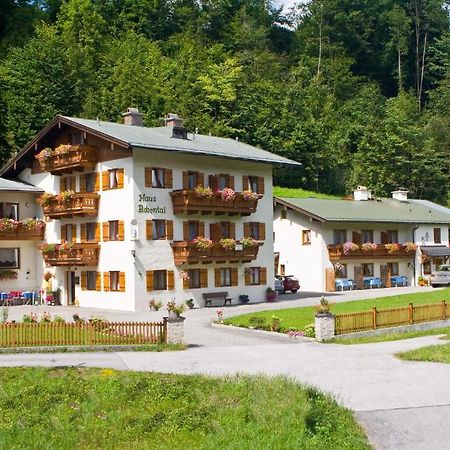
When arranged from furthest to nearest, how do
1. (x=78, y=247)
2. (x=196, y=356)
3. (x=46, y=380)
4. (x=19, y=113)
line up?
(x=19, y=113) → (x=78, y=247) → (x=196, y=356) → (x=46, y=380)

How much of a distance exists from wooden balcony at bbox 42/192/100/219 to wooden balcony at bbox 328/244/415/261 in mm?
18252

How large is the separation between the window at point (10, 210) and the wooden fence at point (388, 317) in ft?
79.3

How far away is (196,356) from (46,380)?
19.8 feet

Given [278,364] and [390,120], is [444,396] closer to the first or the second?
[278,364]

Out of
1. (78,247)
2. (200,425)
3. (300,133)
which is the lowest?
(200,425)

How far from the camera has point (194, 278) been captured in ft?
139

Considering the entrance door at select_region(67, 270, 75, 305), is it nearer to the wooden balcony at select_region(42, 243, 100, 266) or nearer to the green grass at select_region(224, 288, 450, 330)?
the wooden balcony at select_region(42, 243, 100, 266)

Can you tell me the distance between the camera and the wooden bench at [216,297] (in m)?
42.5

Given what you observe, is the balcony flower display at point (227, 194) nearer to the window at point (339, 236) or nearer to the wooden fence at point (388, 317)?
the window at point (339, 236)

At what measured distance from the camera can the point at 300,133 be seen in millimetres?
77438

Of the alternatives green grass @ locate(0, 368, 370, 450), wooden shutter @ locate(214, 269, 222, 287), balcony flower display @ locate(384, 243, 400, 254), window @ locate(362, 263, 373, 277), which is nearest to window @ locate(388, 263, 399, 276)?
balcony flower display @ locate(384, 243, 400, 254)

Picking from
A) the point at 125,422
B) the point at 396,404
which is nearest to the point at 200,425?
the point at 125,422

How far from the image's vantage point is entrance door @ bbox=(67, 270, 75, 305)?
1726 inches

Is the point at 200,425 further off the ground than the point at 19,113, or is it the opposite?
the point at 19,113
